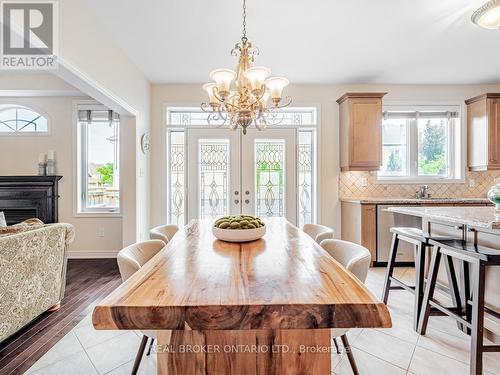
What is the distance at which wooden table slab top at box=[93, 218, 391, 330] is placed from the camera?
84 cm

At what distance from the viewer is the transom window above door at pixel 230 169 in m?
4.34

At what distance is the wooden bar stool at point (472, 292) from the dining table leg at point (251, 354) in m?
1.16

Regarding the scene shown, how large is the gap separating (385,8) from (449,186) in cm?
308

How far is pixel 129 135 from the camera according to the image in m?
3.70

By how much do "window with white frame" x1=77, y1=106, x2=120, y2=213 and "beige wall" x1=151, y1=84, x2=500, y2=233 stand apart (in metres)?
0.69

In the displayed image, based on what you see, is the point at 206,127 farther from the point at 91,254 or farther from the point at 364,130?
the point at 91,254

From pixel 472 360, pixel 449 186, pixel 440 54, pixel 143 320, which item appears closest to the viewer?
pixel 143 320

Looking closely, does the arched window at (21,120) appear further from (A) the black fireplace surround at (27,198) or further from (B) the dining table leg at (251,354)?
(B) the dining table leg at (251,354)

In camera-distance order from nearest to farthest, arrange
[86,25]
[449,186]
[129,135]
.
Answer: [86,25], [129,135], [449,186]

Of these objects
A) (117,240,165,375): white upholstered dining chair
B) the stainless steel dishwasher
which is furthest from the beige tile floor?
the stainless steel dishwasher

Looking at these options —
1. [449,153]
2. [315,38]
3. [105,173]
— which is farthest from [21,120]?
[449,153]

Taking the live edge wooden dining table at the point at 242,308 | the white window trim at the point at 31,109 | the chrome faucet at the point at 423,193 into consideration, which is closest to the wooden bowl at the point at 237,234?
the live edge wooden dining table at the point at 242,308

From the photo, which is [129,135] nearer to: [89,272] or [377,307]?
[89,272]

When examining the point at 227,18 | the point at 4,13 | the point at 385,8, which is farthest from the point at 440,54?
the point at 4,13
